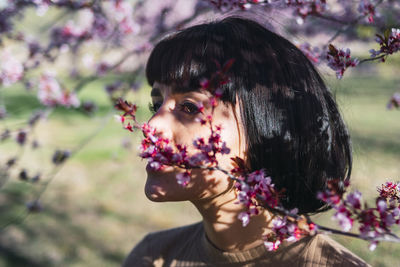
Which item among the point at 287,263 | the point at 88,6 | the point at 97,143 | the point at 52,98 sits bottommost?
the point at 97,143

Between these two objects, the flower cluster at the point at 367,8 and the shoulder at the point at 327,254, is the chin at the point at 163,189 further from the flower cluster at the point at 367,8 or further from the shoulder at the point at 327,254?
the flower cluster at the point at 367,8

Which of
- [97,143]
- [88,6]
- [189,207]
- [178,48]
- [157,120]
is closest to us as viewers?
[157,120]

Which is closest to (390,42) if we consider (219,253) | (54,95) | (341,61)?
(341,61)

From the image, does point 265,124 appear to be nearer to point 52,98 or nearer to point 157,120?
point 157,120

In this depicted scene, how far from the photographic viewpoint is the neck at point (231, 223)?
1372 mm

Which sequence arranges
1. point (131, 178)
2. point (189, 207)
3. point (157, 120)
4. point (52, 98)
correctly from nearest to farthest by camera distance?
point (157, 120) < point (52, 98) < point (189, 207) < point (131, 178)

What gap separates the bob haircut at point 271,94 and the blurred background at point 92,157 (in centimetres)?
26

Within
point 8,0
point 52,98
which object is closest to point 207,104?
point 8,0

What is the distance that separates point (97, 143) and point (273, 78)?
6616 mm

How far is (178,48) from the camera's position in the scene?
1362 mm

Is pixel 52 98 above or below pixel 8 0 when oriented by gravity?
below

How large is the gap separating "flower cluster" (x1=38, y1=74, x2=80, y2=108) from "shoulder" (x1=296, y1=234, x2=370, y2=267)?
2163 millimetres

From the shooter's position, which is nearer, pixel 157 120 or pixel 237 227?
pixel 157 120

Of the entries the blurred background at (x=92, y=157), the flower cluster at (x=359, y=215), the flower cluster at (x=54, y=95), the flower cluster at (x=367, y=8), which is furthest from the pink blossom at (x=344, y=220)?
the flower cluster at (x=54, y=95)
